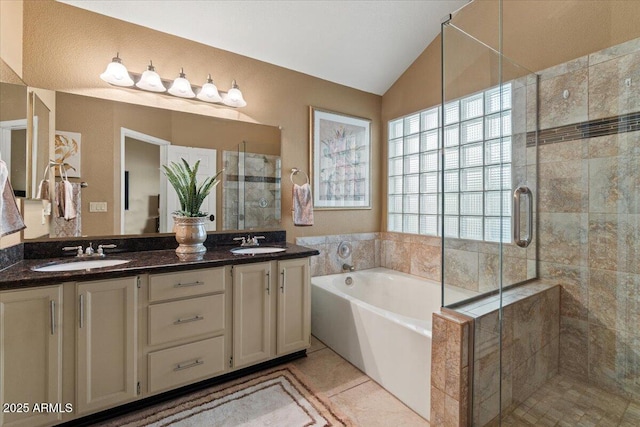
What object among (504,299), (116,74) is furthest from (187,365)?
(116,74)

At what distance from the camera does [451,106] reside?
1.86 metres

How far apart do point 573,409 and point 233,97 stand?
9.94ft

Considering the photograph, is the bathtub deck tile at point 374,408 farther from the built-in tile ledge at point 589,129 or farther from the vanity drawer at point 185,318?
the built-in tile ledge at point 589,129

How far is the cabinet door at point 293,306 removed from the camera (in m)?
2.05

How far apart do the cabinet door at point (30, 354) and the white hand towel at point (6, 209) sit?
0.99 feet

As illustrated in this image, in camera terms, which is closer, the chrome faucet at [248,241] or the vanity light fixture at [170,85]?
the vanity light fixture at [170,85]

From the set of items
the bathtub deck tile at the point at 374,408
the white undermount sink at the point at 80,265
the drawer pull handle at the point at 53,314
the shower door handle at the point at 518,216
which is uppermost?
the shower door handle at the point at 518,216

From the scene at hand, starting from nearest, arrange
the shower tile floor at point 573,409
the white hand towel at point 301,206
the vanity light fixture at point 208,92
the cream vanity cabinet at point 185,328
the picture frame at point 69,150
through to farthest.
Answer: the shower tile floor at point 573,409, the cream vanity cabinet at point 185,328, the picture frame at point 69,150, the vanity light fixture at point 208,92, the white hand towel at point 301,206

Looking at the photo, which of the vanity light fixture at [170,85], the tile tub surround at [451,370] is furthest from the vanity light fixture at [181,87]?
the tile tub surround at [451,370]

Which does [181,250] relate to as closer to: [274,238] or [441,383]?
[274,238]

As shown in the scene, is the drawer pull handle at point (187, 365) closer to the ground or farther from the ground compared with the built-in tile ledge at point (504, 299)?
A: closer to the ground

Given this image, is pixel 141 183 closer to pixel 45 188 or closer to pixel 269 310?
pixel 45 188

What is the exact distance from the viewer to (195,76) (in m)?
2.32

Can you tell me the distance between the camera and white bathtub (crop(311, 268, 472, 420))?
1646mm
